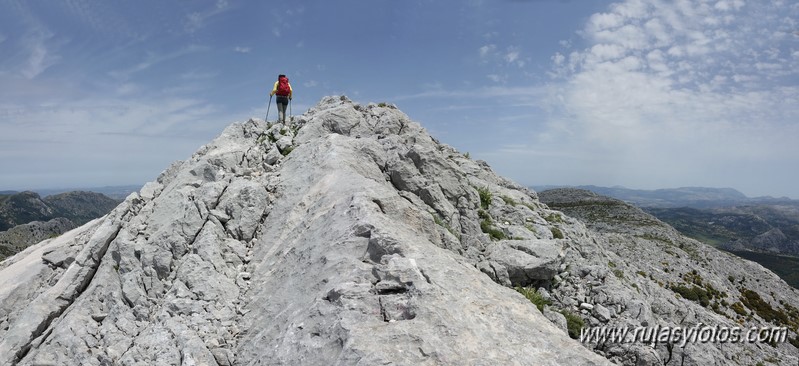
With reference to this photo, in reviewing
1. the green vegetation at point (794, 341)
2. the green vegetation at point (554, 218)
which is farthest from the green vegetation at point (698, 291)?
the green vegetation at point (554, 218)

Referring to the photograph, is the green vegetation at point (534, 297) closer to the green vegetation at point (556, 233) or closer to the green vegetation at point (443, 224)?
the green vegetation at point (443, 224)

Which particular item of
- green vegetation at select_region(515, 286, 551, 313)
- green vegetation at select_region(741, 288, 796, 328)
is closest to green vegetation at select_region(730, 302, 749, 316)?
green vegetation at select_region(741, 288, 796, 328)

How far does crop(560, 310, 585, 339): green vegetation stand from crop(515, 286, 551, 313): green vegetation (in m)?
0.99

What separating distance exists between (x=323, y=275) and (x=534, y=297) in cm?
908

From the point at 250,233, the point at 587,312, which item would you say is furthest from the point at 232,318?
the point at 587,312

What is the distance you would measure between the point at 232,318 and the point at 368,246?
4902 mm

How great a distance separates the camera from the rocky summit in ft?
32.1

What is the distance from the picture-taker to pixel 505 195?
Result: 27219 mm

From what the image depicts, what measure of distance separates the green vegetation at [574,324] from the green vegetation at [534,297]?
3.24 ft

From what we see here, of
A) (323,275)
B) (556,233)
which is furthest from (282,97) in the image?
(556,233)

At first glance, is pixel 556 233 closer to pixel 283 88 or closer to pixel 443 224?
pixel 443 224

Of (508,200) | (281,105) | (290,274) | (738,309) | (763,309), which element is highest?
(281,105)

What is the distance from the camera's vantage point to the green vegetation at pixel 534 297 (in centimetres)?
1582

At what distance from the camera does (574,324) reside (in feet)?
52.4
